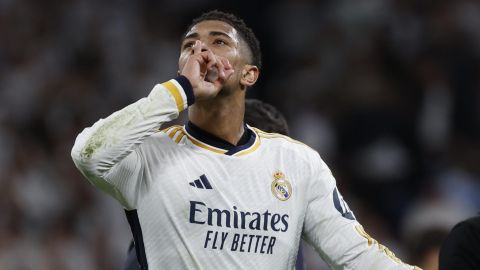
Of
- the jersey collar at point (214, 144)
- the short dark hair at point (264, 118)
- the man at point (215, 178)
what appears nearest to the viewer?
the man at point (215, 178)

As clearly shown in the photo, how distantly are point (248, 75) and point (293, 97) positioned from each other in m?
6.05

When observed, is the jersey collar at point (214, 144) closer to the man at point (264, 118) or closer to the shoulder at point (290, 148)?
the shoulder at point (290, 148)

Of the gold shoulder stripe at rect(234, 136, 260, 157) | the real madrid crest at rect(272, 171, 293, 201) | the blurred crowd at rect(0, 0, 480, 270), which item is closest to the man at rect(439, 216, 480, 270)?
the real madrid crest at rect(272, 171, 293, 201)

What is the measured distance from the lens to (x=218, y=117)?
13.4 ft

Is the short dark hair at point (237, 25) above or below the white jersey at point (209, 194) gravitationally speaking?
above

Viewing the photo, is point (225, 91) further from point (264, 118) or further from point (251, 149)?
point (264, 118)

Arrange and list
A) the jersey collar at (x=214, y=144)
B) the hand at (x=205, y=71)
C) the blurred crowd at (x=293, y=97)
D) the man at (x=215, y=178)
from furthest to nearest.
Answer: the blurred crowd at (x=293, y=97) → the jersey collar at (x=214, y=144) → the hand at (x=205, y=71) → the man at (x=215, y=178)

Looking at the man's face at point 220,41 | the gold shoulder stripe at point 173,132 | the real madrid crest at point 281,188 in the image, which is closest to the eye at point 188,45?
the man's face at point 220,41

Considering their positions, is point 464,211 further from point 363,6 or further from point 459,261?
point 459,261

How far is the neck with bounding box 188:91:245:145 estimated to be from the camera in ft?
13.4

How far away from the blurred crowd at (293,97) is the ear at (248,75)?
404 cm

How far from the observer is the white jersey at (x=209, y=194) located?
3664 millimetres

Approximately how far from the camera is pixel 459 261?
149 inches

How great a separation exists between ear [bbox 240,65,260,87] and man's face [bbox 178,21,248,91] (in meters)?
0.03
